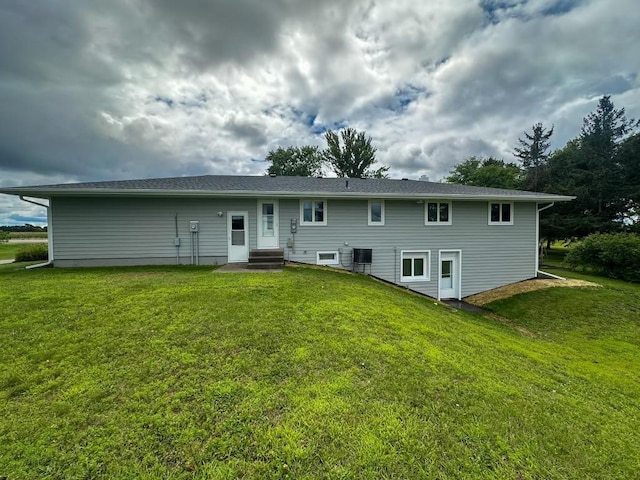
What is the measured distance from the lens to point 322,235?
34.6ft

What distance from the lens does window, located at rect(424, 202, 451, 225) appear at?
1112 centimetres

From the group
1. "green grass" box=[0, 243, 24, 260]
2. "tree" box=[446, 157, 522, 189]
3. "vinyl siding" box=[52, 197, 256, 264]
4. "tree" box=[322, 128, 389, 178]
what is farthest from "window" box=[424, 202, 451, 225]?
"tree" box=[446, 157, 522, 189]

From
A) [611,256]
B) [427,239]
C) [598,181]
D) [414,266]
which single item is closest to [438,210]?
[427,239]

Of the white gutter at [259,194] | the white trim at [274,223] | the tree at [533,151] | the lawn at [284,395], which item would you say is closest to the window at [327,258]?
the white trim at [274,223]

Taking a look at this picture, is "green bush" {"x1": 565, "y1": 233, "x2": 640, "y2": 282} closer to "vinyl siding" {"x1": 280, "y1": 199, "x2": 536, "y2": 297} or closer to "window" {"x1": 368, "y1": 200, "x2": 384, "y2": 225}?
"vinyl siding" {"x1": 280, "y1": 199, "x2": 536, "y2": 297}

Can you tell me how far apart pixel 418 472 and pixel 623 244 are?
1762 centimetres

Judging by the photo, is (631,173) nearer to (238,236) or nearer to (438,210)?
(438,210)

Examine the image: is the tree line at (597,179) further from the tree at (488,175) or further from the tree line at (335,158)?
the tree line at (335,158)

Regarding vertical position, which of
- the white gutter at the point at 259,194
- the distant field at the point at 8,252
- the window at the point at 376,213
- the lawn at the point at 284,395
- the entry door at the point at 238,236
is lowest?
the lawn at the point at 284,395

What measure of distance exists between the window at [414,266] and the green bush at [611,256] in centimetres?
977

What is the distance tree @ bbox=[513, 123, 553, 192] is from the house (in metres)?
18.7

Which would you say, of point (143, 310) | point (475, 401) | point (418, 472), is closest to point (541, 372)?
point (475, 401)

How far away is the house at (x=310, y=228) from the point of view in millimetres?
9562

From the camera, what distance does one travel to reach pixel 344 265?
35.1 feet
